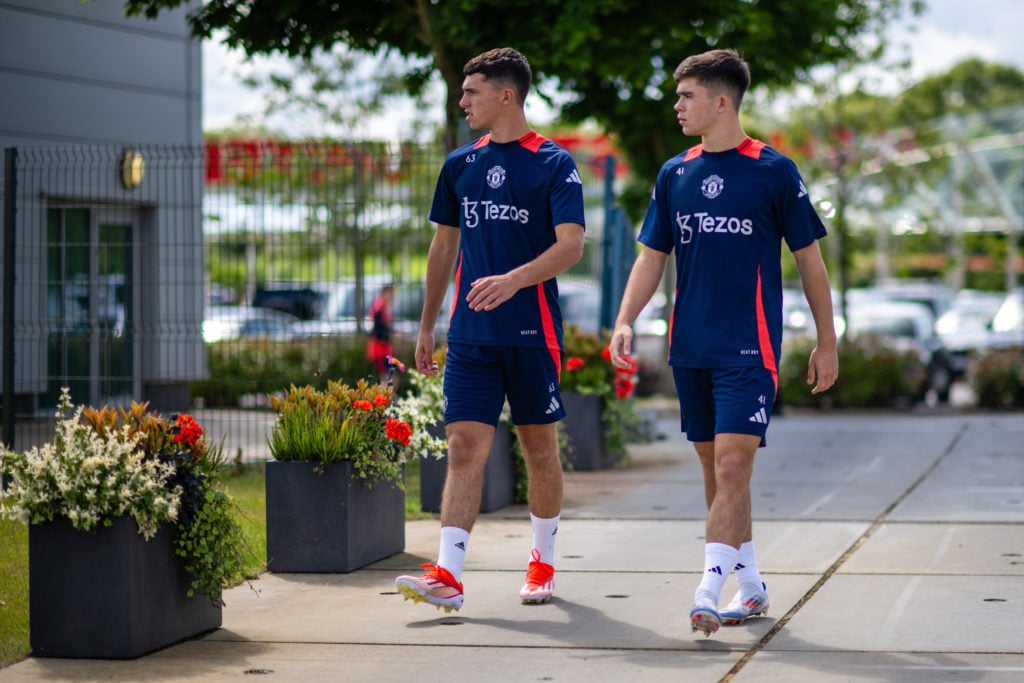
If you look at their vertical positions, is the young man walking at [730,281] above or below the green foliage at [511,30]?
below

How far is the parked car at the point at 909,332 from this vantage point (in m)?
21.2

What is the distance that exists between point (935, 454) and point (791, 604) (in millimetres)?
6881

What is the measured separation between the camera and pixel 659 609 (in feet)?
19.3

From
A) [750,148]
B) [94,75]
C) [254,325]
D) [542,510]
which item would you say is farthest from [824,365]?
[254,325]

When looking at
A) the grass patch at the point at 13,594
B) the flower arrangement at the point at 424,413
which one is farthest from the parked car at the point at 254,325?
the grass patch at the point at 13,594

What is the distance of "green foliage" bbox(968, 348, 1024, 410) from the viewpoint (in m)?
19.0

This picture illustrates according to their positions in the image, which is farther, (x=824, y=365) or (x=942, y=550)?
(x=942, y=550)

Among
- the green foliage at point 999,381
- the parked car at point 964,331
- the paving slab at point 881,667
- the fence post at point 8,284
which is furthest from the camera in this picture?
the parked car at point 964,331

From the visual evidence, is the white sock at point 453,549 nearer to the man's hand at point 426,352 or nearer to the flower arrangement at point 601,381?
the man's hand at point 426,352

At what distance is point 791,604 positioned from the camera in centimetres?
593

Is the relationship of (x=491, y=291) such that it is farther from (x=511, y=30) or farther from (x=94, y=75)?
(x=94, y=75)

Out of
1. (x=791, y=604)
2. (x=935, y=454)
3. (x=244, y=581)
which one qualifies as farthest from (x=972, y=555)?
(x=935, y=454)

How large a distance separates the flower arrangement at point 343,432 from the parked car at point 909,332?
14.6 meters

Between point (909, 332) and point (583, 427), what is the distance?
13.3 meters
